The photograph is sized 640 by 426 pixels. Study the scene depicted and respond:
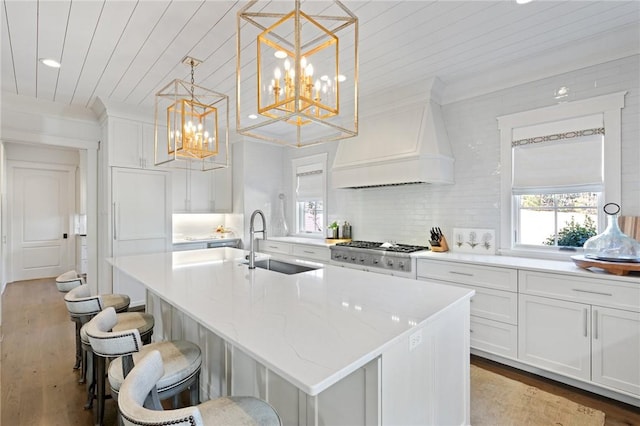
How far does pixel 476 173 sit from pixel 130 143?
4435 millimetres

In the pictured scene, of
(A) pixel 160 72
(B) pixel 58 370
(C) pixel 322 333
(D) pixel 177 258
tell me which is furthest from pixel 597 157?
(B) pixel 58 370

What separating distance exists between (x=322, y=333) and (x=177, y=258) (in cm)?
226

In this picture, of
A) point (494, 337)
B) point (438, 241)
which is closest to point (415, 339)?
point (494, 337)

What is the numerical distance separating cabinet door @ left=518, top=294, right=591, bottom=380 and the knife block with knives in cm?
103

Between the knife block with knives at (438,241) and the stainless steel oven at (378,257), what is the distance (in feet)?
0.46

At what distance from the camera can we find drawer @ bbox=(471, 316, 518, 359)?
8.90 feet

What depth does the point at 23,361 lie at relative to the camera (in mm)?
2930

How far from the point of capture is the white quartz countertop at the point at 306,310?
3.29 ft

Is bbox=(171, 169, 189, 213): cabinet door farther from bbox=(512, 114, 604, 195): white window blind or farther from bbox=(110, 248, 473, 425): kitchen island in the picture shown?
bbox=(512, 114, 604, 195): white window blind

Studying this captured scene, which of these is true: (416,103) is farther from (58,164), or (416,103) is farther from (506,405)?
(58,164)

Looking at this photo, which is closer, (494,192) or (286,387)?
(286,387)

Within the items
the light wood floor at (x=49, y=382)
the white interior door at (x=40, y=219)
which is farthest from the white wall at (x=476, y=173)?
the white interior door at (x=40, y=219)

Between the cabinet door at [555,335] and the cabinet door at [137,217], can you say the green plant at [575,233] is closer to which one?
the cabinet door at [555,335]

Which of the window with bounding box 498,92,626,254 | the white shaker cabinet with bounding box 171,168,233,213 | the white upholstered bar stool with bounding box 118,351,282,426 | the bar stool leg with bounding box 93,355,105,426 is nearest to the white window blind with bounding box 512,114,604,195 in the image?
the window with bounding box 498,92,626,254
